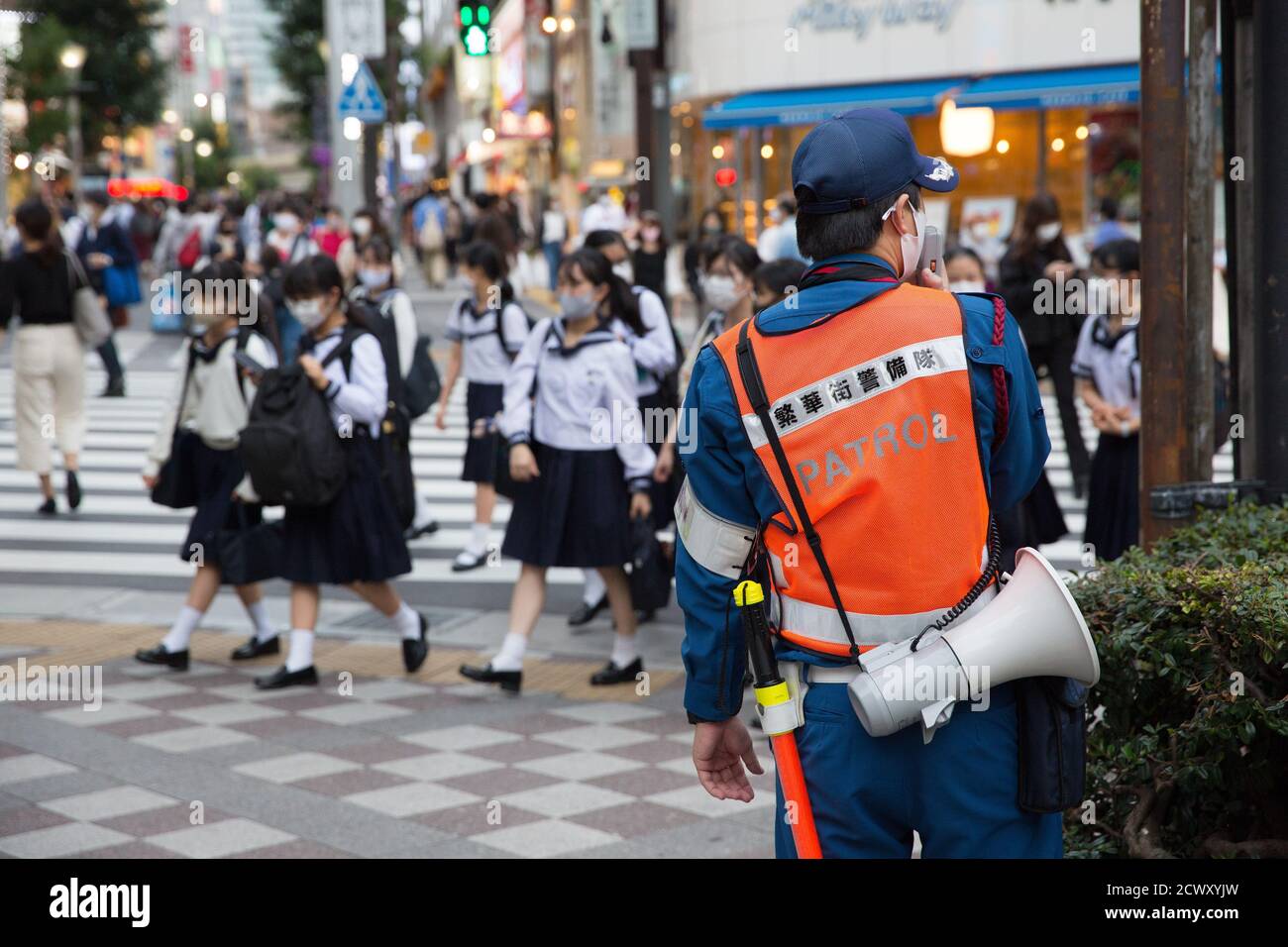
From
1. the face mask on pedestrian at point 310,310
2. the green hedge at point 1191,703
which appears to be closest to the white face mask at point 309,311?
the face mask on pedestrian at point 310,310

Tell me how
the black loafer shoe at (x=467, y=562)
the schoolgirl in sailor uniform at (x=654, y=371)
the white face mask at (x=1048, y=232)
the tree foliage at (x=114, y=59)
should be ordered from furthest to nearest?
the tree foliage at (x=114, y=59) → the white face mask at (x=1048, y=232) → the black loafer shoe at (x=467, y=562) → the schoolgirl in sailor uniform at (x=654, y=371)

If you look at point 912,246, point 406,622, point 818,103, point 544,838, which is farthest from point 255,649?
point 818,103

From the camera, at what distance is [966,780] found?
270 cm

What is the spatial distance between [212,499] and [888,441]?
5241 mm

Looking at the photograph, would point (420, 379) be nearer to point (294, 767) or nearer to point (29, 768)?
point (294, 767)

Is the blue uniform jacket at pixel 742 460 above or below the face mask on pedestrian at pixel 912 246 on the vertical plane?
below

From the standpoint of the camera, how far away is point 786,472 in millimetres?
2748

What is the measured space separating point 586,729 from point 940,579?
388 centimetres

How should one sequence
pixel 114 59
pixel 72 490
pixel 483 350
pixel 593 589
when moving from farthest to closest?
pixel 114 59 → pixel 72 490 → pixel 483 350 → pixel 593 589

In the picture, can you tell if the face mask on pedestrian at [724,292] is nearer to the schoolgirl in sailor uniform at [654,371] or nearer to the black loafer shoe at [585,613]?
the schoolgirl in sailor uniform at [654,371]

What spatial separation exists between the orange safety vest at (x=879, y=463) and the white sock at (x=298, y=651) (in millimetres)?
4622

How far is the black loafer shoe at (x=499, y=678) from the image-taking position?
6.94m

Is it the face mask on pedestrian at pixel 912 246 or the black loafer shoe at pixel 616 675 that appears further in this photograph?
the black loafer shoe at pixel 616 675
